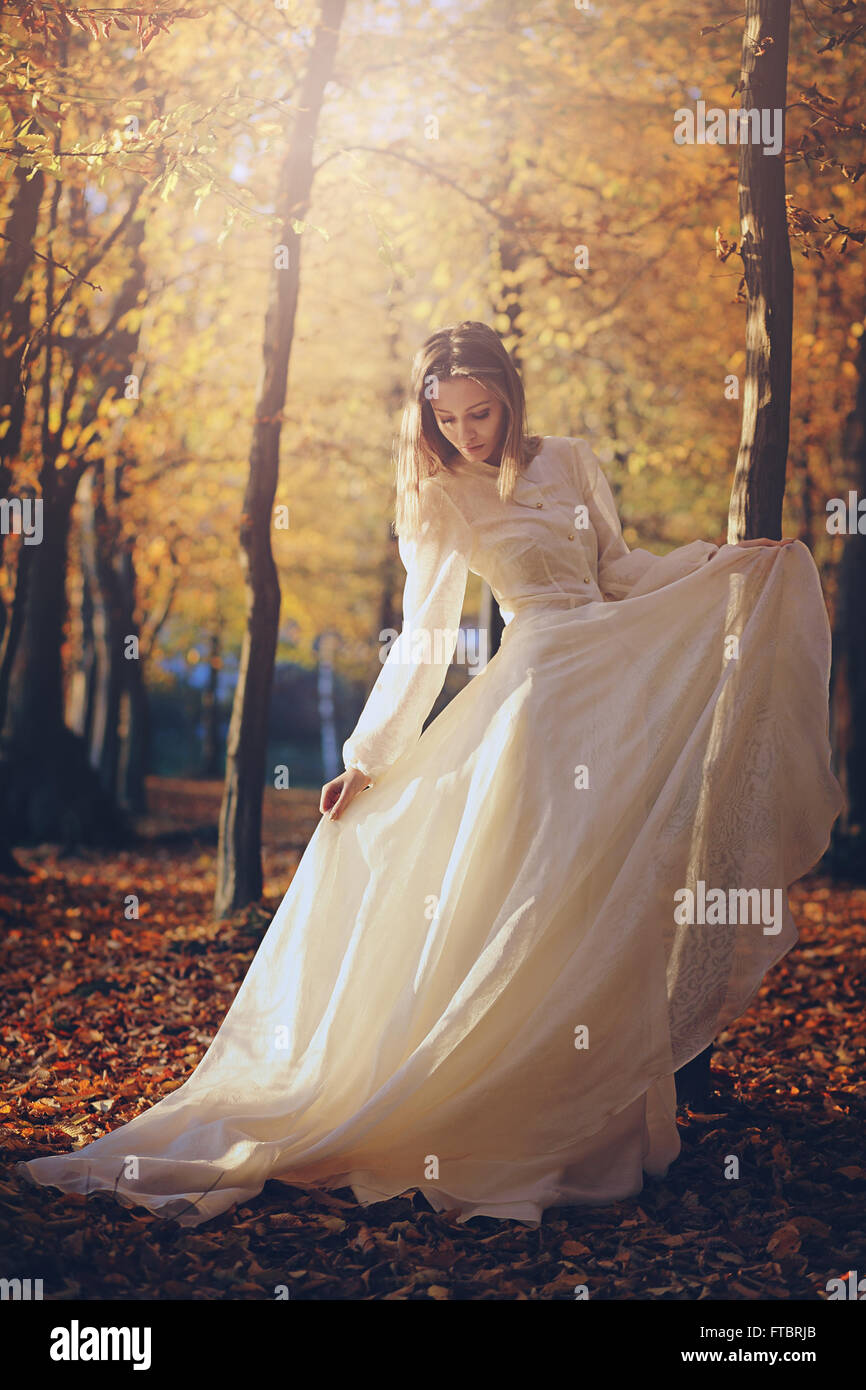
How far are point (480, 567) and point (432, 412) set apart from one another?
597 mm

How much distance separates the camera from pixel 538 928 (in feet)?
12.1

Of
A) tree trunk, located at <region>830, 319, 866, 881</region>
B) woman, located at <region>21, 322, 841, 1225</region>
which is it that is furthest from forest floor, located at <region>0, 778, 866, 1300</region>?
tree trunk, located at <region>830, 319, 866, 881</region>

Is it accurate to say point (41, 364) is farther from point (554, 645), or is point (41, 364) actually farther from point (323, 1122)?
point (323, 1122)

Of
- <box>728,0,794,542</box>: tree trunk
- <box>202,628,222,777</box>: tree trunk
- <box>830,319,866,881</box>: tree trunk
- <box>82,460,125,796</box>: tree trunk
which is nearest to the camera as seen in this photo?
<box>728,0,794,542</box>: tree trunk

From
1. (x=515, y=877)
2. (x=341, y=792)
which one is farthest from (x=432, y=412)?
(x=515, y=877)

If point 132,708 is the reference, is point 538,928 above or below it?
below

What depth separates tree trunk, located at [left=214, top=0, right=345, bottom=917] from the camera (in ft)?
23.7

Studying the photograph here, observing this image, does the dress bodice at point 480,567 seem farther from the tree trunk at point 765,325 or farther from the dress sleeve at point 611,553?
the tree trunk at point 765,325

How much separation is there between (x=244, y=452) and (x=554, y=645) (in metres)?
12.4

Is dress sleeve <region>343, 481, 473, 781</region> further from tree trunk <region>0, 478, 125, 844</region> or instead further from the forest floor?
tree trunk <region>0, 478, 125, 844</region>

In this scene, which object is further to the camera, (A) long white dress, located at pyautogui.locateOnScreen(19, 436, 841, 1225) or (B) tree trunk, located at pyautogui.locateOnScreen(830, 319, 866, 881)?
(B) tree trunk, located at pyautogui.locateOnScreen(830, 319, 866, 881)

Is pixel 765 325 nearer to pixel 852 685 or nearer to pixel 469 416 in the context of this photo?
pixel 469 416

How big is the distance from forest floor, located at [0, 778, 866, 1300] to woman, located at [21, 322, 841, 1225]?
12 centimetres

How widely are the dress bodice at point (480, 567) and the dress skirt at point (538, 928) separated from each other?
0.41 feet
